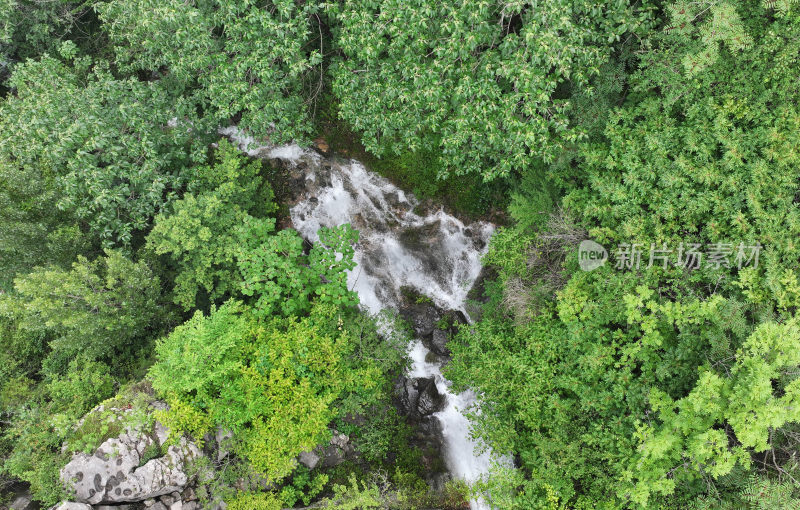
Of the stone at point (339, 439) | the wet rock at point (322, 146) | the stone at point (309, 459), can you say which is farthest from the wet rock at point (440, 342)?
the wet rock at point (322, 146)

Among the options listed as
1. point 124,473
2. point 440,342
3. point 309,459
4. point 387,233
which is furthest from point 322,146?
point 124,473

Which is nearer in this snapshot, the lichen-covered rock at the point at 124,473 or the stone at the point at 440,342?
the lichen-covered rock at the point at 124,473

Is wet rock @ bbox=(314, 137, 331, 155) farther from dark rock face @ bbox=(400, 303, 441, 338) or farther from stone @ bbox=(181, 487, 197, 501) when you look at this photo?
stone @ bbox=(181, 487, 197, 501)

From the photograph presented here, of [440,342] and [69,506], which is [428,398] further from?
[69,506]

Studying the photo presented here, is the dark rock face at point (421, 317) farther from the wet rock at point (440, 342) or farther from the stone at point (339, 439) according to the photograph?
the stone at point (339, 439)

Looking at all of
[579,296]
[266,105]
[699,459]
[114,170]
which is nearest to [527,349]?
[579,296]

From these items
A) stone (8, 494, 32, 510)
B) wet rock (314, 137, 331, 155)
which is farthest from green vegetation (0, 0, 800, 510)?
wet rock (314, 137, 331, 155)

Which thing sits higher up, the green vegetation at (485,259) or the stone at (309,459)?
the green vegetation at (485,259)
